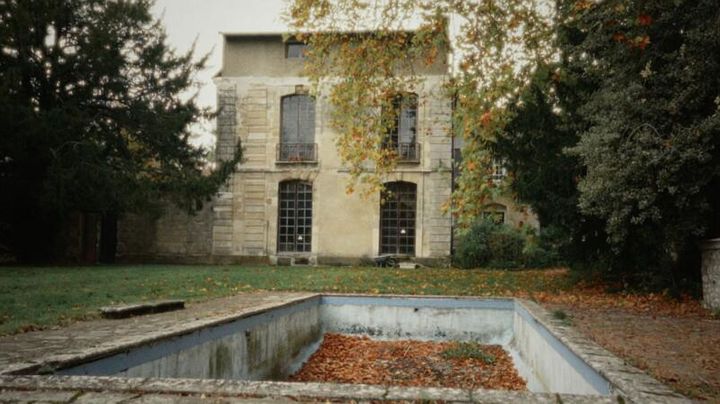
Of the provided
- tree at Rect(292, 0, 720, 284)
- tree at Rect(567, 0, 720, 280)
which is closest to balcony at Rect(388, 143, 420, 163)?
tree at Rect(292, 0, 720, 284)

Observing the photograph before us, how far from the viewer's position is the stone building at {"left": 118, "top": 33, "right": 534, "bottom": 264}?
63.6 feet

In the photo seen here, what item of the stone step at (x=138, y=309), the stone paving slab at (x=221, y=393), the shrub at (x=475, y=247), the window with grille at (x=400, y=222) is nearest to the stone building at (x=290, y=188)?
the window with grille at (x=400, y=222)

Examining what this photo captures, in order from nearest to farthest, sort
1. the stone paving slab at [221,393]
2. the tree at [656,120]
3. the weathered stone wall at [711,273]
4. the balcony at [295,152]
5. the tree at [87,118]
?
the stone paving slab at [221,393], the tree at [656,120], the weathered stone wall at [711,273], the tree at [87,118], the balcony at [295,152]

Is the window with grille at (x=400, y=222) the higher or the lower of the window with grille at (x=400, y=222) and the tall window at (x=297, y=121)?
the lower

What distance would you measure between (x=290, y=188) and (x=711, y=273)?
599 inches

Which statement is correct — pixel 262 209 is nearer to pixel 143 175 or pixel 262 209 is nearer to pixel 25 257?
pixel 143 175

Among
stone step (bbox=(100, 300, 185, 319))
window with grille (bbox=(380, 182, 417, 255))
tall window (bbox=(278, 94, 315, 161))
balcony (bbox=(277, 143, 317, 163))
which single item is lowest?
stone step (bbox=(100, 300, 185, 319))

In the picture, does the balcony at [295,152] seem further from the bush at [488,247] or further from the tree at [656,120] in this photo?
the tree at [656,120]

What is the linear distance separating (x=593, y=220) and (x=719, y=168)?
9.64ft

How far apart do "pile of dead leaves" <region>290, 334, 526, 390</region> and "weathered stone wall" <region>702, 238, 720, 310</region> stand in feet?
11.7

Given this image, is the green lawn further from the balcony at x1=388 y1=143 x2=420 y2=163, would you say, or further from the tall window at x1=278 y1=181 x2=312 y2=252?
the tall window at x1=278 y1=181 x2=312 y2=252

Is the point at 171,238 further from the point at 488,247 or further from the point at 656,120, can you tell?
the point at 656,120

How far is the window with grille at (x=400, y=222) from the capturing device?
64.5 feet

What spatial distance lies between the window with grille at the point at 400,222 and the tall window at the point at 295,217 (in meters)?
3.10
